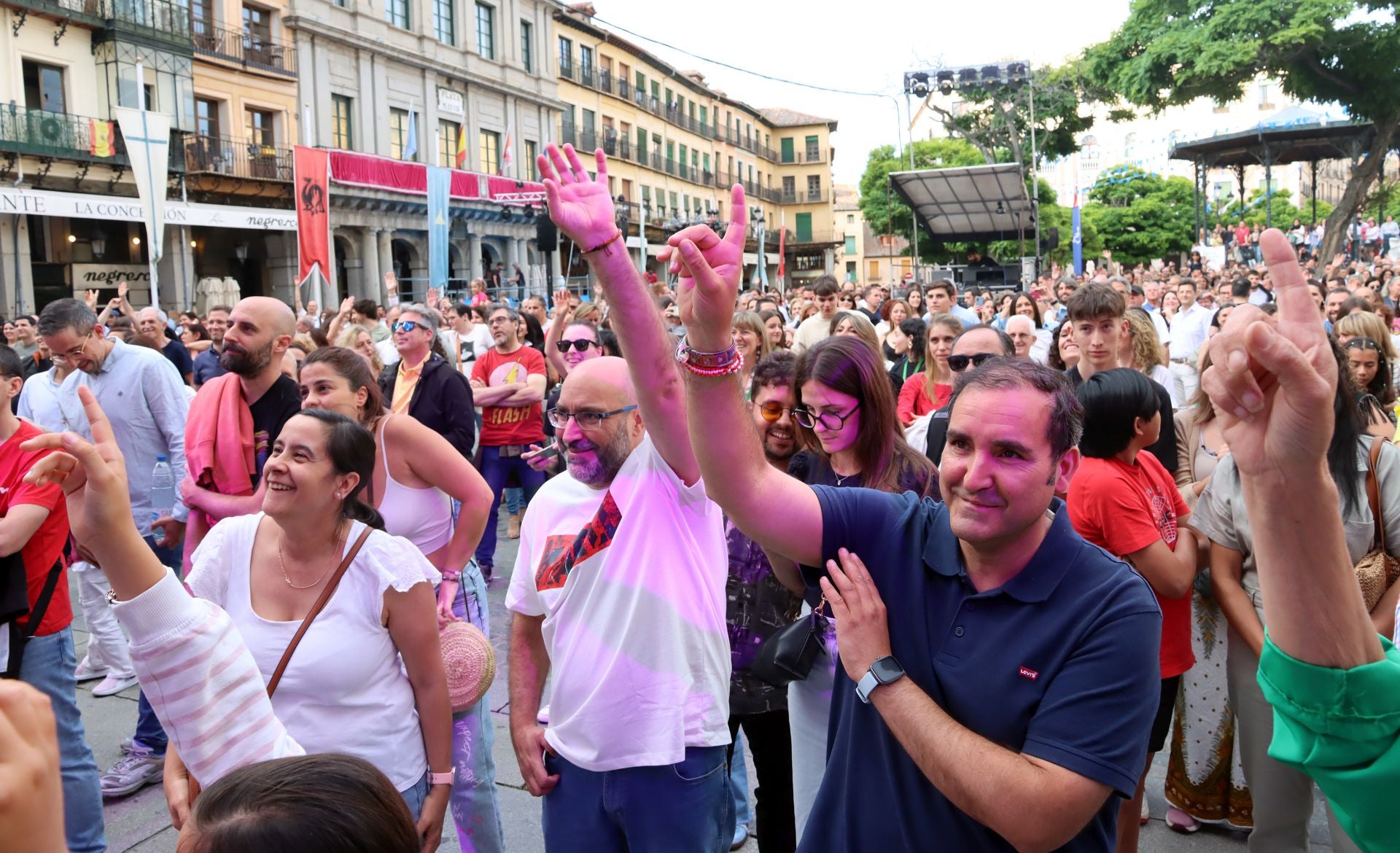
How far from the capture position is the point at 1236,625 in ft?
10.4

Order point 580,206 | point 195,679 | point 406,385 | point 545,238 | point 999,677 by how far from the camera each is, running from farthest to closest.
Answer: point 545,238, point 406,385, point 580,206, point 195,679, point 999,677

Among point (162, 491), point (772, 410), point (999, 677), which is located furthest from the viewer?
point (162, 491)

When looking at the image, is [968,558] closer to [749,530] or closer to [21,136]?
[749,530]

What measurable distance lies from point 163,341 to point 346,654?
6003 mm

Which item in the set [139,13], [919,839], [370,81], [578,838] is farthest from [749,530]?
[370,81]

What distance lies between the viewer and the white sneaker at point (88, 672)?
17.9 ft

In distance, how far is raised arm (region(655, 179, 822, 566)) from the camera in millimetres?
1849

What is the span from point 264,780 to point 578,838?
4.27ft

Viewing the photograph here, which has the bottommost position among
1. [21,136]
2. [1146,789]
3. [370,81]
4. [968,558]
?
[1146,789]

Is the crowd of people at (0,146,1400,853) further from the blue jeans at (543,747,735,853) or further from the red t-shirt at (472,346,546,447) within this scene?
the red t-shirt at (472,346,546,447)

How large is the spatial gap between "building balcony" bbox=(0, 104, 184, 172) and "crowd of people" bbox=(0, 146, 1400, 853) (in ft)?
69.1

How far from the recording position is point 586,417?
Answer: 2.61 meters

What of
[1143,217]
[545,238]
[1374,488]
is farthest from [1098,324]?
[1143,217]

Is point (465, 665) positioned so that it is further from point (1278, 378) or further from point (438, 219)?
point (438, 219)
